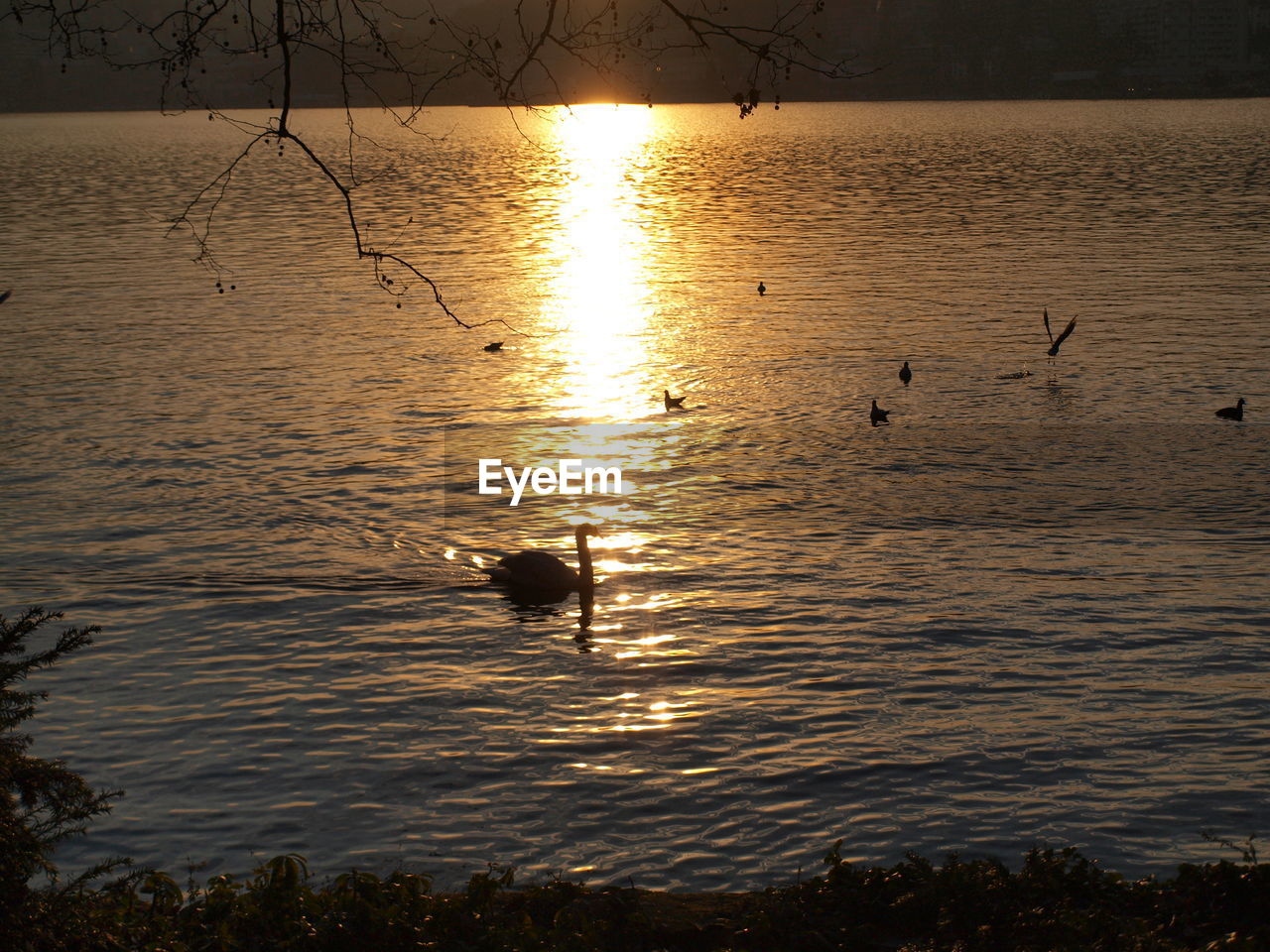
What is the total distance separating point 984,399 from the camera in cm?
2912

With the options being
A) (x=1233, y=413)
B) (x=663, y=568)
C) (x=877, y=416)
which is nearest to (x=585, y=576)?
(x=663, y=568)

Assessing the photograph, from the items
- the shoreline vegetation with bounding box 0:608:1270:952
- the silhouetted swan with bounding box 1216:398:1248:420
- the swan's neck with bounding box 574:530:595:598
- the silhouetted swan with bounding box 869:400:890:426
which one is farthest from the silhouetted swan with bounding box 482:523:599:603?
the silhouetted swan with bounding box 1216:398:1248:420

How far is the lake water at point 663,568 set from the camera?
12.2 m

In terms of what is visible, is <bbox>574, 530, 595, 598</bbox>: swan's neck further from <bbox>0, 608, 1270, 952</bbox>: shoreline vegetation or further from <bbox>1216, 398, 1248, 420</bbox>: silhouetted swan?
<bbox>1216, 398, 1248, 420</bbox>: silhouetted swan

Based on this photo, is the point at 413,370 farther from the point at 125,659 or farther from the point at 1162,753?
the point at 1162,753

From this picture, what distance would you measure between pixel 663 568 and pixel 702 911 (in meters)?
9.04

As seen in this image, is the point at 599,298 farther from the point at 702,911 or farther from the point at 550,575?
the point at 702,911

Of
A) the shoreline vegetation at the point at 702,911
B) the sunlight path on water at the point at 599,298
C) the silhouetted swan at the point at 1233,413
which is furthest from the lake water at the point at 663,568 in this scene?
the shoreline vegetation at the point at 702,911

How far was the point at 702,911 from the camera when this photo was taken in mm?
10031

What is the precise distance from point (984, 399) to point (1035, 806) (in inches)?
716

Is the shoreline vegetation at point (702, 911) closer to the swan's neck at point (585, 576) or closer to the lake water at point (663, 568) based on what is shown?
the lake water at point (663, 568)

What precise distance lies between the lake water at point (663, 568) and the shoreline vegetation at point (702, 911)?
1.14m

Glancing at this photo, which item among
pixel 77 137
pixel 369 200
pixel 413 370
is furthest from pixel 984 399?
pixel 77 137

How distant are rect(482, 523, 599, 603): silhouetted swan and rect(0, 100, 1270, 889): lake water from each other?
1.11ft
